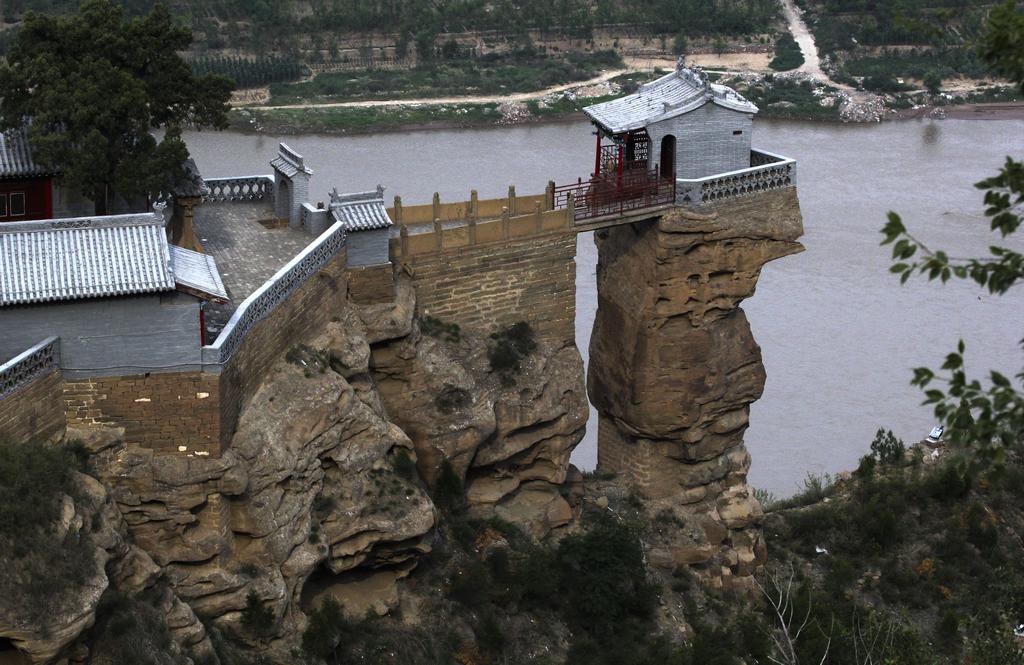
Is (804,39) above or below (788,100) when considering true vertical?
above

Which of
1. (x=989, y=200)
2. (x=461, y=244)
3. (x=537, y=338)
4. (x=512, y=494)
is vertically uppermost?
(x=989, y=200)

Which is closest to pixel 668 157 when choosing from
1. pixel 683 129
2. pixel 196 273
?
pixel 683 129

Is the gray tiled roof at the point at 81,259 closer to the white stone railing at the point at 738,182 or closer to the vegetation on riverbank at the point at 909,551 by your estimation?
the white stone railing at the point at 738,182

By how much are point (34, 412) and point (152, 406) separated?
1.44 meters

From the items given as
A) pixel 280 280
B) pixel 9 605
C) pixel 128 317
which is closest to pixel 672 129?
pixel 280 280

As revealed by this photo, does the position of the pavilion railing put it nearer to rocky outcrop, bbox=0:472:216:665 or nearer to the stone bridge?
the stone bridge

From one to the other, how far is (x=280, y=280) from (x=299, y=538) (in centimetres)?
338

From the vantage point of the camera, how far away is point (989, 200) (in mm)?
11867

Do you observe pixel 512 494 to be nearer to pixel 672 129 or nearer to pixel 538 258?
pixel 538 258

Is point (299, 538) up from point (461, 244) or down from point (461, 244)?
down

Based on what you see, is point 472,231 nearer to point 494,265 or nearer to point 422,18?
point 494,265

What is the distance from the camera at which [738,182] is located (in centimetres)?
2881

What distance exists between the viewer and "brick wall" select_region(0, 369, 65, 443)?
19.1 meters

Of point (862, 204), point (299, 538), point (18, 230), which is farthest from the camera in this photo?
point (862, 204)
